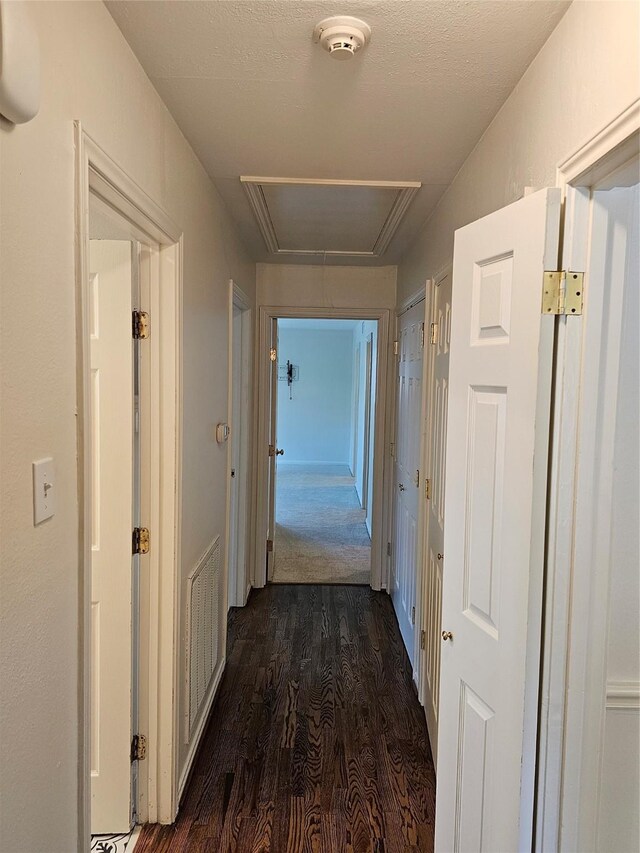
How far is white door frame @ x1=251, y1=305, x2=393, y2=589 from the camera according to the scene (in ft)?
12.6

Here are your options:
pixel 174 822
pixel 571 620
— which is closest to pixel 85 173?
pixel 571 620

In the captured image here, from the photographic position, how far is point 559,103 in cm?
119

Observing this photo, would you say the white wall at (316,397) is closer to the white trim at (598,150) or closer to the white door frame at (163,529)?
the white door frame at (163,529)

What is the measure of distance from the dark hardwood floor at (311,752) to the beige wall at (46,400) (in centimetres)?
98

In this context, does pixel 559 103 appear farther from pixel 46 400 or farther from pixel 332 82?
pixel 46 400

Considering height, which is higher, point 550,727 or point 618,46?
point 618,46

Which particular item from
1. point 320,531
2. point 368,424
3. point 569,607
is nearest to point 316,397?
point 368,424

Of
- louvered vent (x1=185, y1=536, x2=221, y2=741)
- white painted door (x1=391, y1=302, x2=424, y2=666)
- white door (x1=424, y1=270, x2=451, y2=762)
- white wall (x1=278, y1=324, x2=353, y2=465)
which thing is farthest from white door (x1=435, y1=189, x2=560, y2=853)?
white wall (x1=278, y1=324, x2=353, y2=465)

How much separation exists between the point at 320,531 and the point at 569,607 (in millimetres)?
4518

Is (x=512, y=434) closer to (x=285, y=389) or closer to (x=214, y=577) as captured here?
(x=214, y=577)

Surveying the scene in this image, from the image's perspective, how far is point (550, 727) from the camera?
120cm

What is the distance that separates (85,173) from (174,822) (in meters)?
2.08

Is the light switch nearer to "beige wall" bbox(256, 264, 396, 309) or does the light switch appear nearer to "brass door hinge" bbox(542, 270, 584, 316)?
"brass door hinge" bbox(542, 270, 584, 316)

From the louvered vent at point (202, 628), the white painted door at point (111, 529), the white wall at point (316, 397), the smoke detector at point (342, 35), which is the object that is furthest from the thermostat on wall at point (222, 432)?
the white wall at point (316, 397)
